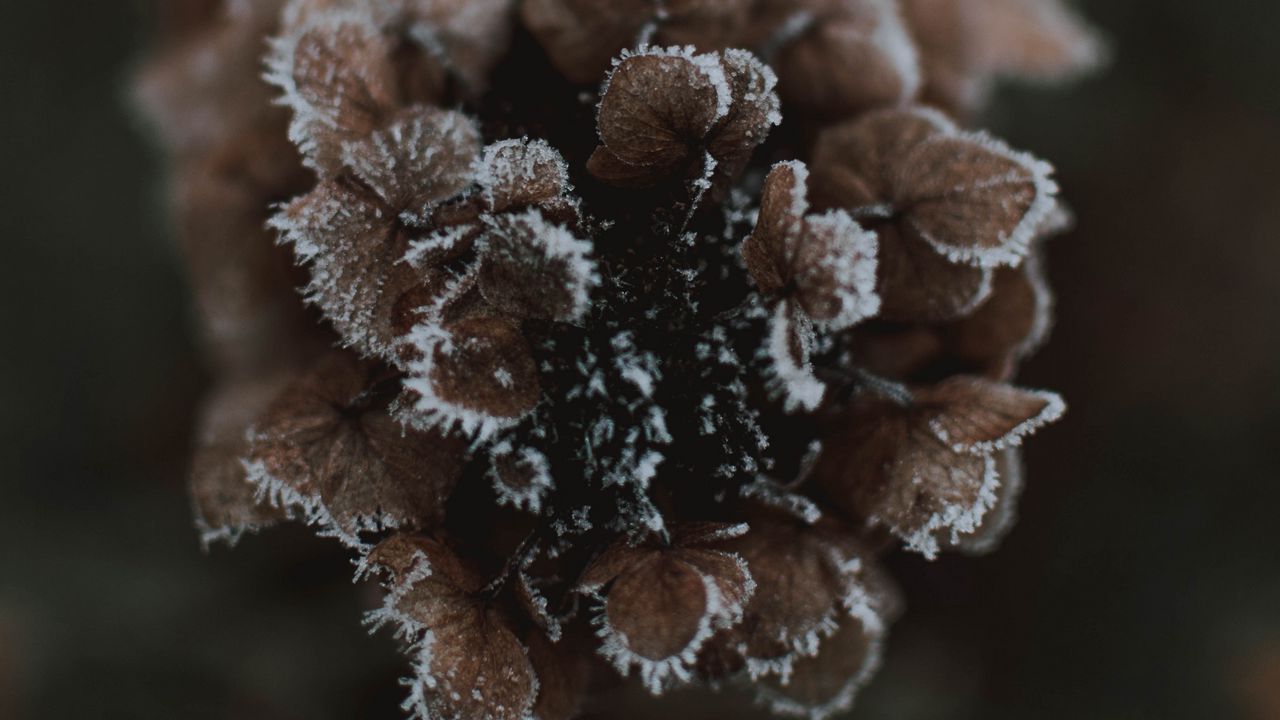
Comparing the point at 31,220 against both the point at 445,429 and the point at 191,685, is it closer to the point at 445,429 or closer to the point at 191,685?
the point at 191,685

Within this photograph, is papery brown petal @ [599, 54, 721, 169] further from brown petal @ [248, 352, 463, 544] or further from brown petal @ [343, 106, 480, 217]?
brown petal @ [248, 352, 463, 544]

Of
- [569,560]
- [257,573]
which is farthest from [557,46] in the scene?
[257,573]

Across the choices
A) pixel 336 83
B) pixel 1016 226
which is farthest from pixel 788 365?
pixel 336 83

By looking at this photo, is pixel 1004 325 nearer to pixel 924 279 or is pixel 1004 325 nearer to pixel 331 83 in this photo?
Answer: pixel 924 279

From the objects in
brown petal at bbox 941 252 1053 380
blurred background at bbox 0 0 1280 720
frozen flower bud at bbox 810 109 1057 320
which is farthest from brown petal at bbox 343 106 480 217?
blurred background at bbox 0 0 1280 720

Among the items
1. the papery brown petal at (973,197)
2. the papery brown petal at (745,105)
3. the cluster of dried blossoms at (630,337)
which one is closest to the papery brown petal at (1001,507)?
the cluster of dried blossoms at (630,337)

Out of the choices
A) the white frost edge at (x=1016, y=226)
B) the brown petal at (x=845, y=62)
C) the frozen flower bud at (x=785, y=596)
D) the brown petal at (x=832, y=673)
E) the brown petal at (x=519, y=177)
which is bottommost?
the brown petal at (x=832, y=673)

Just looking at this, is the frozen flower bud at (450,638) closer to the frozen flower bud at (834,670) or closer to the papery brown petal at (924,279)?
the frozen flower bud at (834,670)
